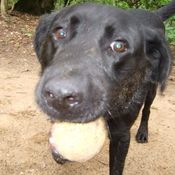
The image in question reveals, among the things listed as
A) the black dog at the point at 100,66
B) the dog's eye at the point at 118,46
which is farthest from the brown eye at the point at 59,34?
the dog's eye at the point at 118,46

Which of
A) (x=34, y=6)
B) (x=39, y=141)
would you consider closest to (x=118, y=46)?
(x=39, y=141)

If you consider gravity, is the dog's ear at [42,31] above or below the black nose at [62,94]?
below

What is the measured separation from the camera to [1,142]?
4211 millimetres

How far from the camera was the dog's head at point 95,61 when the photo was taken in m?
2.52

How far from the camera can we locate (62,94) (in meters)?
2.38

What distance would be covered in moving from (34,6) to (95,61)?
7.46 meters

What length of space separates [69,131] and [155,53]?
105cm

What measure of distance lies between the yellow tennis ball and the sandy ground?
3.42ft

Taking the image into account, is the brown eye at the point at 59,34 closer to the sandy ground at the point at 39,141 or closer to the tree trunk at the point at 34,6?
the sandy ground at the point at 39,141

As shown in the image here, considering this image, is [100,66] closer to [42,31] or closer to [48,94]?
[48,94]

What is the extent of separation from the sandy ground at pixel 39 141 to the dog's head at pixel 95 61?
0.90 m

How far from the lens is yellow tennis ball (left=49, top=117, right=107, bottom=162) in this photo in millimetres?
2779

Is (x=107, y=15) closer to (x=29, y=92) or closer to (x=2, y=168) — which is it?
(x=2, y=168)

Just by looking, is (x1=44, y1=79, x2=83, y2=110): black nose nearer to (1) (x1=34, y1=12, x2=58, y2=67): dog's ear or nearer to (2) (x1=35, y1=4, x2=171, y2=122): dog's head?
(2) (x1=35, y1=4, x2=171, y2=122): dog's head
